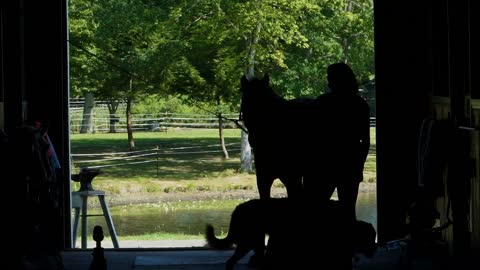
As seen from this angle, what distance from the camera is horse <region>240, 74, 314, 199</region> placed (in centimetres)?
573

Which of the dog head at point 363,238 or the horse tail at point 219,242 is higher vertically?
the dog head at point 363,238

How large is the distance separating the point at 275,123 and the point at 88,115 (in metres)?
11.7

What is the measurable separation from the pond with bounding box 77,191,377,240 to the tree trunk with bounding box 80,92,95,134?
207 cm

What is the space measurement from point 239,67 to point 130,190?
2.93m

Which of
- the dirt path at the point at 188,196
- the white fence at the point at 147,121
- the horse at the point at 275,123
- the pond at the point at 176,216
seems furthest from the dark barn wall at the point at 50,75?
the white fence at the point at 147,121

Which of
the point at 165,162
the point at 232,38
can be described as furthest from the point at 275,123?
the point at 165,162

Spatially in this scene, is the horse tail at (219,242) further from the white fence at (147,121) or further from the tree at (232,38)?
the white fence at (147,121)

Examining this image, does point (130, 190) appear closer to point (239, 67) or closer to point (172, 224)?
point (172, 224)

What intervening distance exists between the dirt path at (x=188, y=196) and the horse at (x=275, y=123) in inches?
390

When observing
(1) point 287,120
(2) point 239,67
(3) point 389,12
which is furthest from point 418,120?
(2) point 239,67

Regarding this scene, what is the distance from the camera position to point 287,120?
5.76 m

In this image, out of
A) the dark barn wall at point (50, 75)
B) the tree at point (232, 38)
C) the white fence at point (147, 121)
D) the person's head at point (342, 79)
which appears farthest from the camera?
the white fence at point (147, 121)

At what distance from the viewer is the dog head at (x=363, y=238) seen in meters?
4.21

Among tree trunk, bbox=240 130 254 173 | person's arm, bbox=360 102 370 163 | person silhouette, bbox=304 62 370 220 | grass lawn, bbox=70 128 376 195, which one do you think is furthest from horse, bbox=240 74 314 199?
tree trunk, bbox=240 130 254 173
